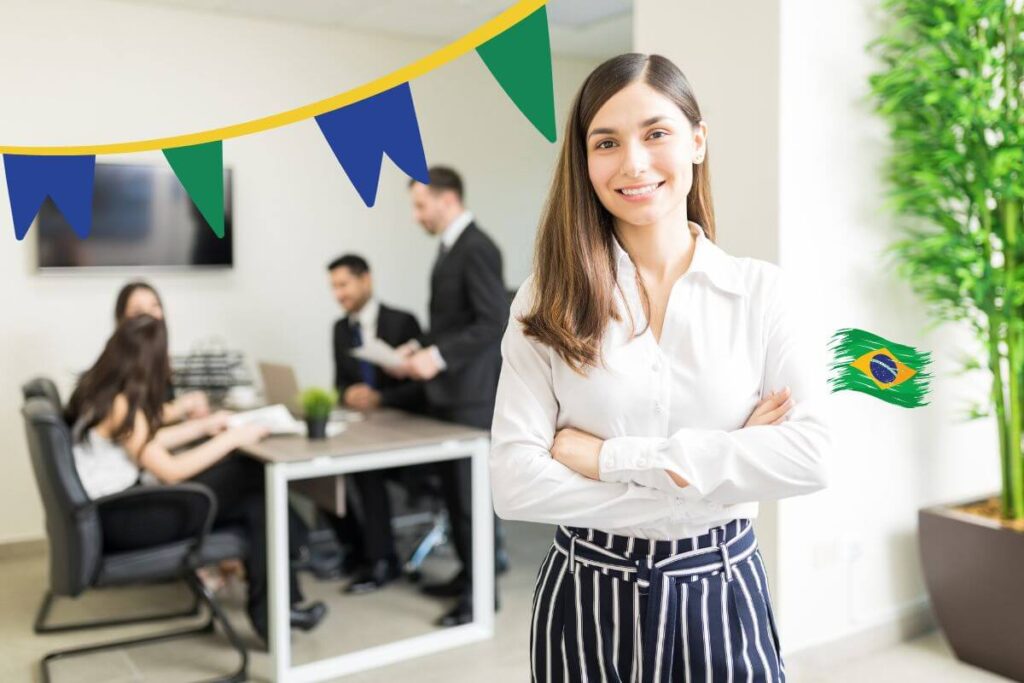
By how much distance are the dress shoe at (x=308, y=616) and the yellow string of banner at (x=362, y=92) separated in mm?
1954

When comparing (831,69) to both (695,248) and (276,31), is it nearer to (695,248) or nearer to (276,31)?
(695,248)

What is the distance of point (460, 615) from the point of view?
3.33 m

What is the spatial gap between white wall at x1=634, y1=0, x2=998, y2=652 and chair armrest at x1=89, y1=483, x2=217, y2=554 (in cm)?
161

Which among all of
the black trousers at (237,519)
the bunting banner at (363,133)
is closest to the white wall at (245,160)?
the black trousers at (237,519)

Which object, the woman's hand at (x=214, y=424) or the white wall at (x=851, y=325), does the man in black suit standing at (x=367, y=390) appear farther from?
the white wall at (x=851, y=325)

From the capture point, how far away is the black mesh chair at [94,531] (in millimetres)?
2656

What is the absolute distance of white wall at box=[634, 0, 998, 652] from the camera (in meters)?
2.66

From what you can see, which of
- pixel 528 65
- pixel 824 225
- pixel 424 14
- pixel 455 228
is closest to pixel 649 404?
pixel 528 65

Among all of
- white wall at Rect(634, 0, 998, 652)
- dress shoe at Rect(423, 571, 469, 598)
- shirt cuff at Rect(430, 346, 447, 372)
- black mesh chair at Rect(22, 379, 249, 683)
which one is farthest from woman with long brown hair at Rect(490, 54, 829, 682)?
dress shoe at Rect(423, 571, 469, 598)

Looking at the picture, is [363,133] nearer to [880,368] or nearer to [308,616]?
[880,368]

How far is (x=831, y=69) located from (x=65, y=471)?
7.78ft

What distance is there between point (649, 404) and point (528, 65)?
50 cm

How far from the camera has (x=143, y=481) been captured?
2.99m

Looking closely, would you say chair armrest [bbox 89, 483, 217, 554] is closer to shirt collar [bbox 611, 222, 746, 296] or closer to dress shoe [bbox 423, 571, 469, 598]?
dress shoe [bbox 423, 571, 469, 598]
